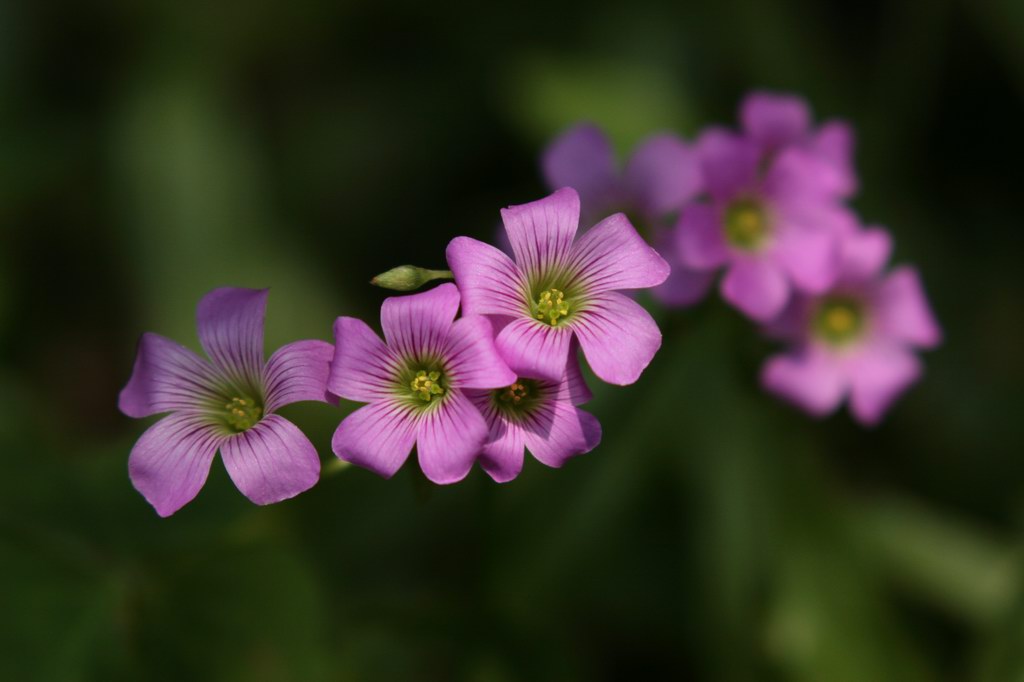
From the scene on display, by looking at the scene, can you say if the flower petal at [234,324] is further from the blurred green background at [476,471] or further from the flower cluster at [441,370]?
the blurred green background at [476,471]

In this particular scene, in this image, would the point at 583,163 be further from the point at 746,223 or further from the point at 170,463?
the point at 170,463

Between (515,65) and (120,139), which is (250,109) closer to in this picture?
(120,139)

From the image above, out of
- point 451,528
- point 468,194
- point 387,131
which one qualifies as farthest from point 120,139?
point 451,528

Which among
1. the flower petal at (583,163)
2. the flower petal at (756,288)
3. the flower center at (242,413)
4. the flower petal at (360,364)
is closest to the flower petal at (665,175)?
the flower petal at (583,163)

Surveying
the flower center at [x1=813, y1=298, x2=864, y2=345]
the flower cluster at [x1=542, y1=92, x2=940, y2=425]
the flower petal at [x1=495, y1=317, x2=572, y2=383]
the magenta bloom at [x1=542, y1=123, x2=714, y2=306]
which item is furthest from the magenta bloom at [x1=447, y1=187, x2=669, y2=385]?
the flower center at [x1=813, y1=298, x2=864, y2=345]

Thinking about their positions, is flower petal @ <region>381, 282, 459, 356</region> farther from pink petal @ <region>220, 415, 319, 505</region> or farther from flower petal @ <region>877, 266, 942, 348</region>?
flower petal @ <region>877, 266, 942, 348</region>

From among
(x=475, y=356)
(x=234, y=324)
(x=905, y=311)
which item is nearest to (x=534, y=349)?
(x=475, y=356)
